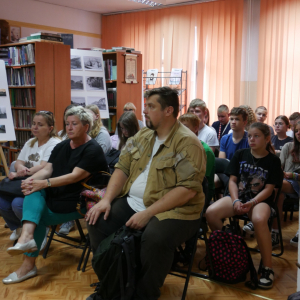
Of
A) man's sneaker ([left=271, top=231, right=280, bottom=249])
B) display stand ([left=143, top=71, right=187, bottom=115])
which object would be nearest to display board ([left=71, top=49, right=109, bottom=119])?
display stand ([left=143, top=71, right=187, bottom=115])

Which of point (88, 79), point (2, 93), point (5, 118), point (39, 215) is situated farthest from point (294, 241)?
point (88, 79)

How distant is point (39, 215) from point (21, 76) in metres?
3.56

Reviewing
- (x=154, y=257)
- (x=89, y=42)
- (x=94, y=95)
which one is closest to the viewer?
(x=154, y=257)

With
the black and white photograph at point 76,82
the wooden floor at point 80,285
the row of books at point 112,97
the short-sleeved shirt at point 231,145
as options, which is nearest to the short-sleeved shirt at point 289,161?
the short-sleeved shirt at point 231,145

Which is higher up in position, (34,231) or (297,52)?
(297,52)

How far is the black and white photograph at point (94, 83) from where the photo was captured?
6.06 meters

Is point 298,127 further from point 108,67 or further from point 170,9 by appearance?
point 170,9

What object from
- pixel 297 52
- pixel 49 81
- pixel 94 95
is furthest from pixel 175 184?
pixel 297 52

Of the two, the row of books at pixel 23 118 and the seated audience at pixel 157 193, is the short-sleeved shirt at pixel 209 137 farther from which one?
the row of books at pixel 23 118

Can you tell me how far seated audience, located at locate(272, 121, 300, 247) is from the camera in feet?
10.5

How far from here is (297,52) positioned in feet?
20.8

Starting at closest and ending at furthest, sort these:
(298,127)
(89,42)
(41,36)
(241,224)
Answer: (298,127) < (241,224) < (41,36) < (89,42)

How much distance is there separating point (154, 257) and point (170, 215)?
0.26 m

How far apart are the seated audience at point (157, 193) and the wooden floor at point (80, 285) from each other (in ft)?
1.48
